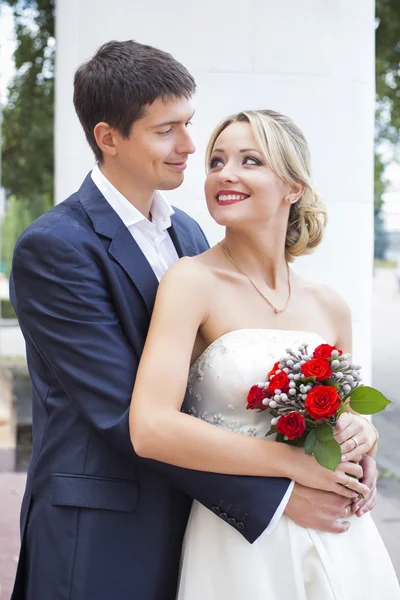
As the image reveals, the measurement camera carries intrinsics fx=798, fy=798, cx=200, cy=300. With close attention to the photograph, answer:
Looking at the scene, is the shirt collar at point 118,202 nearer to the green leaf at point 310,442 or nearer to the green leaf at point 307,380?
the green leaf at point 307,380

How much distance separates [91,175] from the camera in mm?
2436

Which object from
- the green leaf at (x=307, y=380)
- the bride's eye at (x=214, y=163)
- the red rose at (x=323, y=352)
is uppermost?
the bride's eye at (x=214, y=163)

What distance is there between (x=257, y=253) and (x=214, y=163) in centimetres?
32

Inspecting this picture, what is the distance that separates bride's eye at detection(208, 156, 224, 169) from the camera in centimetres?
250

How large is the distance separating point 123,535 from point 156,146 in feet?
3.71

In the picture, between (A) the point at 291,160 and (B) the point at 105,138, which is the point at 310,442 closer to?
(A) the point at 291,160

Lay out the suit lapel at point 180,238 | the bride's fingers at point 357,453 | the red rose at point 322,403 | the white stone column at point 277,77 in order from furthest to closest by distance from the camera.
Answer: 1. the white stone column at point 277,77
2. the suit lapel at point 180,238
3. the bride's fingers at point 357,453
4. the red rose at point 322,403

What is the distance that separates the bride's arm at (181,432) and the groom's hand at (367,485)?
7 cm

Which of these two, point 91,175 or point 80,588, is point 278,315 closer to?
point 91,175

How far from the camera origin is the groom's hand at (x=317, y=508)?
84.8 inches

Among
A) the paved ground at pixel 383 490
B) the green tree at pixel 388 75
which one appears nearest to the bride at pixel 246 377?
the paved ground at pixel 383 490

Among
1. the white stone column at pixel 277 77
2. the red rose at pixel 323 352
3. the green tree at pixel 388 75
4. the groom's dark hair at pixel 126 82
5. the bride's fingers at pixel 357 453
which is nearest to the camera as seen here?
the red rose at pixel 323 352

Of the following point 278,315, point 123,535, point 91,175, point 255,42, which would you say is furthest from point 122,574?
point 255,42

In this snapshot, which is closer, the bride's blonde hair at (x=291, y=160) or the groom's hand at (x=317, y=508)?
the groom's hand at (x=317, y=508)
